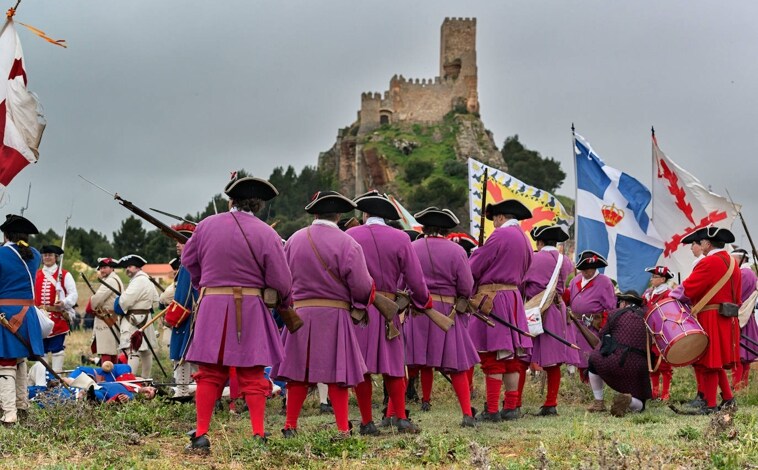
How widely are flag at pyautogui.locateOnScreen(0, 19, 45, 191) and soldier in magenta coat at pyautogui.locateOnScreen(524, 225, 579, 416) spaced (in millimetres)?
5462

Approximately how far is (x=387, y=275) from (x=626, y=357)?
3.15 m

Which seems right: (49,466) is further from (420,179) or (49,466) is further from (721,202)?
(420,179)

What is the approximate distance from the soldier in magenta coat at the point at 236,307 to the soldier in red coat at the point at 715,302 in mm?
4686

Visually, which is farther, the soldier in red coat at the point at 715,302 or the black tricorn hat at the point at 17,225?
the soldier in red coat at the point at 715,302

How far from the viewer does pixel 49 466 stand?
646cm

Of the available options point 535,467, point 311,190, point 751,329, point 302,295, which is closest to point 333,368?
point 302,295

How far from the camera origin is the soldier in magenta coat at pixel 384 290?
8500 mm

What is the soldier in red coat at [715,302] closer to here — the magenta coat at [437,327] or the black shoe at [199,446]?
the magenta coat at [437,327]

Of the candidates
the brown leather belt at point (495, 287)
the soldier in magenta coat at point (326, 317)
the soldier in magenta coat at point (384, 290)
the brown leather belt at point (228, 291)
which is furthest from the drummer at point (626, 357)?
the brown leather belt at point (228, 291)

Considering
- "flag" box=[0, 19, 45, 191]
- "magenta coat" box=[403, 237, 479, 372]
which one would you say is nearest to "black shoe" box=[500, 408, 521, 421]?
"magenta coat" box=[403, 237, 479, 372]

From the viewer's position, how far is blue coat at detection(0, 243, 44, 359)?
29.5 ft

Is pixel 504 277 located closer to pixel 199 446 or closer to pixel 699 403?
pixel 699 403

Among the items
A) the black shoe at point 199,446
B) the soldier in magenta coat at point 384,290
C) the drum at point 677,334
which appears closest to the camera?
the black shoe at point 199,446

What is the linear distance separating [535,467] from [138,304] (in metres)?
8.05
